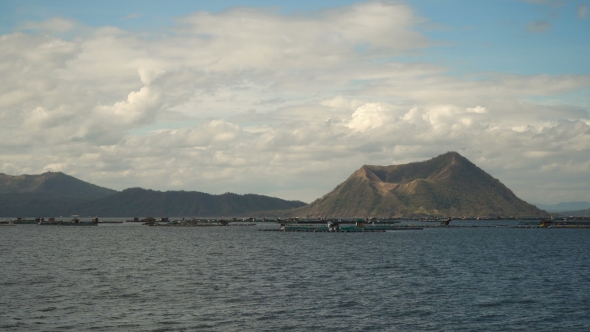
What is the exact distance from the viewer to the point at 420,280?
73812 mm

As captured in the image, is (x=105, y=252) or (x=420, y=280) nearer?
(x=420, y=280)

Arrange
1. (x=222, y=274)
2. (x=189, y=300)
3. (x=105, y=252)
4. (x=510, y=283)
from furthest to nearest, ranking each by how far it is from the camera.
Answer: (x=105, y=252) → (x=222, y=274) → (x=510, y=283) → (x=189, y=300)

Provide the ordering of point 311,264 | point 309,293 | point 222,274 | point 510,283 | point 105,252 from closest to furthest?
point 309,293, point 510,283, point 222,274, point 311,264, point 105,252

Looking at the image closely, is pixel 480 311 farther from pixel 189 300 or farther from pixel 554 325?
pixel 189 300

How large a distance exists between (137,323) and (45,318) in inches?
319

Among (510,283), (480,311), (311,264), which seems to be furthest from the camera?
(311,264)

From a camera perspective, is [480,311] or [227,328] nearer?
[227,328]

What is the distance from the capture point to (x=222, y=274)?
7912 cm

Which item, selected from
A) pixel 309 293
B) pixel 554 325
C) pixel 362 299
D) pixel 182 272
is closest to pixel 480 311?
pixel 554 325

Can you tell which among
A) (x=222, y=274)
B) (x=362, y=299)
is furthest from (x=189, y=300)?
(x=222, y=274)

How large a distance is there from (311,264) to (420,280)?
23.2m

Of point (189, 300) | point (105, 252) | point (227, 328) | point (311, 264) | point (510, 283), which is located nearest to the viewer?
point (227, 328)

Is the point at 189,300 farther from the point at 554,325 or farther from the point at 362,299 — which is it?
the point at 554,325

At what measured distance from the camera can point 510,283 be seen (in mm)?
71750
